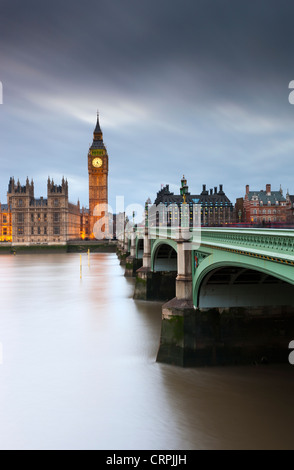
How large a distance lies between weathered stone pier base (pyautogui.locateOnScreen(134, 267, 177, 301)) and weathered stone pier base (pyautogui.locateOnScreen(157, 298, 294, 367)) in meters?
17.8

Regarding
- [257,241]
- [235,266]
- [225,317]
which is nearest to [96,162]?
[225,317]

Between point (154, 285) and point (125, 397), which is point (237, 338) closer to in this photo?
point (125, 397)

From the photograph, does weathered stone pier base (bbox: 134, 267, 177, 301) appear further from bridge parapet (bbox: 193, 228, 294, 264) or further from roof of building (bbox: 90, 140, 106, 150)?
roof of building (bbox: 90, 140, 106, 150)

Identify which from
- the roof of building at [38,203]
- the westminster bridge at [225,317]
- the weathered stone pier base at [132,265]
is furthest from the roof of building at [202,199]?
the westminster bridge at [225,317]

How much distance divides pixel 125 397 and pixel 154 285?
818 inches

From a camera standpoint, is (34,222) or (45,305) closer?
(45,305)

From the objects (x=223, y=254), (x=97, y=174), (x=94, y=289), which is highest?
(x=97, y=174)

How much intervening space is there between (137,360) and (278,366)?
6021mm

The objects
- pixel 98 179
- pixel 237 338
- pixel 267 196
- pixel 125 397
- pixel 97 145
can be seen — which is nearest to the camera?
pixel 125 397

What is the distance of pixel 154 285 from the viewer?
36250 mm

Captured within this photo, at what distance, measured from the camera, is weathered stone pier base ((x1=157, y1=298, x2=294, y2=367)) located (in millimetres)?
17828

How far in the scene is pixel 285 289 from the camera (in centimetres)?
1839
